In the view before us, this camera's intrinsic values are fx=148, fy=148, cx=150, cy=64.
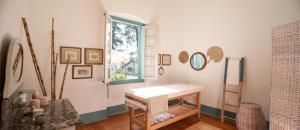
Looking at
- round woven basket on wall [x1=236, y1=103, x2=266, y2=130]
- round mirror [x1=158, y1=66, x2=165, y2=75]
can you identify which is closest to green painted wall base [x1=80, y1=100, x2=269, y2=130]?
round woven basket on wall [x1=236, y1=103, x2=266, y2=130]

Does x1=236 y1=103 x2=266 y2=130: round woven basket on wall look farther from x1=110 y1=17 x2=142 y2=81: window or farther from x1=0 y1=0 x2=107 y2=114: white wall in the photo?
x1=0 y1=0 x2=107 y2=114: white wall

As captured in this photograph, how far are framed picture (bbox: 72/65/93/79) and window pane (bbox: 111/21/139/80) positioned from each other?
2.46ft

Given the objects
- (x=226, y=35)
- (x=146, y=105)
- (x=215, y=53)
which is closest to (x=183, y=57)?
(x=215, y=53)

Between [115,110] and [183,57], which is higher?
[183,57]

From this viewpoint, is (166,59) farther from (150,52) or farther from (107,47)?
(107,47)

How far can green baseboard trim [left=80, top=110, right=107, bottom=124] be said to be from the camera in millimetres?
2917

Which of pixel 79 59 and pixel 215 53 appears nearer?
pixel 79 59

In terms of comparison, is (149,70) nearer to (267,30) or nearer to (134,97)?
(134,97)

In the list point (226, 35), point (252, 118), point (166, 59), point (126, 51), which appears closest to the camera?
point (252, 118)

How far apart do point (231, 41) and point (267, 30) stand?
0.64m

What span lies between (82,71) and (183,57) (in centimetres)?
263

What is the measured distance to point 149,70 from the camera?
381cm

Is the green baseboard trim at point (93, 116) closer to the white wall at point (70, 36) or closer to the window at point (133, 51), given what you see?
the white wall at point (70, 36)

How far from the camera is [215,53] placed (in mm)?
3494
